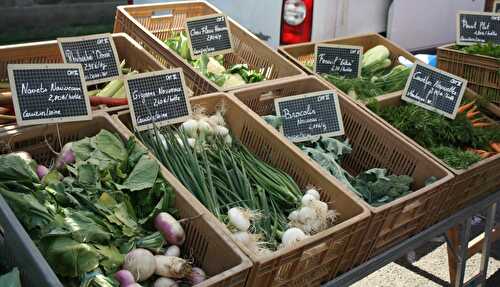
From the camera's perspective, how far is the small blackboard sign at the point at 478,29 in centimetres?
348

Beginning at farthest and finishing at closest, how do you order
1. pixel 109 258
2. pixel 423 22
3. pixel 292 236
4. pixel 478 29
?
pixel 423 22 < pixel 478 29 < pixel 292 236 < pixel 109 258

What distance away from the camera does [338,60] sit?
3.23 meters

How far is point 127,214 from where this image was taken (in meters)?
1.84

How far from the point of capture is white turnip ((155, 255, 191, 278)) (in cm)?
170

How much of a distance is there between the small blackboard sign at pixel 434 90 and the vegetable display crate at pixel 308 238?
0.93 meters

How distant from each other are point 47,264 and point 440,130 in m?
2.00

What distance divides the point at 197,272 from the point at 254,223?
314 millimetres

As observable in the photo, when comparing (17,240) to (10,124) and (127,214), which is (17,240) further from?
(10,124)

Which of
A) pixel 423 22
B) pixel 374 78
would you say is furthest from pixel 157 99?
pixel 423 22

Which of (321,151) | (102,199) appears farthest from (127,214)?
(321,151)

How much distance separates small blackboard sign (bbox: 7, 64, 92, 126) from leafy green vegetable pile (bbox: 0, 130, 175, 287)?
0.45ft

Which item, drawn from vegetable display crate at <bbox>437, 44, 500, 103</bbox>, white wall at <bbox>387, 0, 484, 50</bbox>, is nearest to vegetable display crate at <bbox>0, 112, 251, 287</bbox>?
vegetable display crate at <bbox>437, 44, 500, 103</bbox>

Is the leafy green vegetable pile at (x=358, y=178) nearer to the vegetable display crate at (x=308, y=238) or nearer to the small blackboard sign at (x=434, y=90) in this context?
the vegetable display crate at (x=308, y=238)

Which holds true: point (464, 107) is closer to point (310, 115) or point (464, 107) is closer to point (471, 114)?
point (471, 114)
